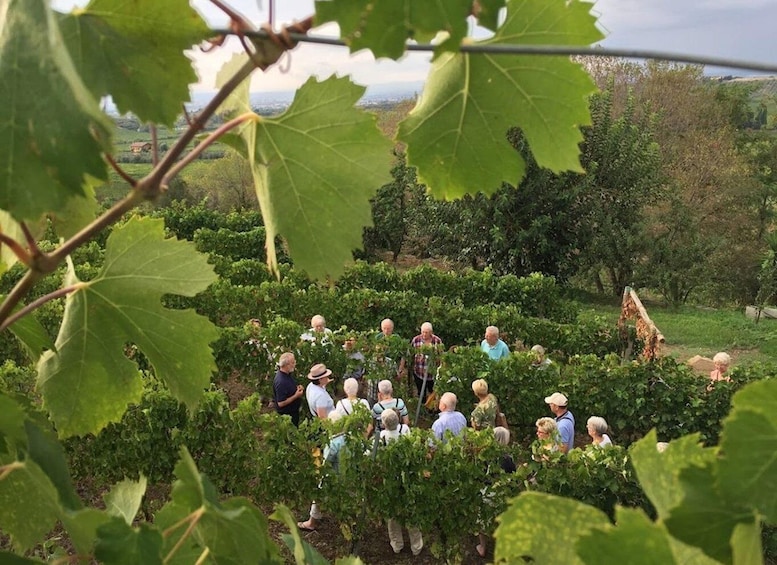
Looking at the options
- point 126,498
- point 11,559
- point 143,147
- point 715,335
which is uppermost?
point 143,147

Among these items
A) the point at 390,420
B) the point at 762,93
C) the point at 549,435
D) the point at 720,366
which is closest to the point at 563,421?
the point at 549,435

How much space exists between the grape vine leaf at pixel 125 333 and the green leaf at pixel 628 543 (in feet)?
2.40

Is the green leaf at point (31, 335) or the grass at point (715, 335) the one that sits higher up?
the green leaf at point (31, 335)

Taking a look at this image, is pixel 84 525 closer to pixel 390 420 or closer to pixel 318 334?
pixel 390 420

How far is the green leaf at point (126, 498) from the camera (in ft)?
3.48

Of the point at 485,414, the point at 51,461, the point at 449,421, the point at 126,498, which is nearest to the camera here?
the point at 51,461

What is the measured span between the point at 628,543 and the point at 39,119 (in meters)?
0.64

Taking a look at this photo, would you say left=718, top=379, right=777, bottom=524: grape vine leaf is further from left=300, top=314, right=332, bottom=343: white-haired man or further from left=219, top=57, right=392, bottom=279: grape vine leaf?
left=300, top=314, right=332, bottom=343: white-haired man

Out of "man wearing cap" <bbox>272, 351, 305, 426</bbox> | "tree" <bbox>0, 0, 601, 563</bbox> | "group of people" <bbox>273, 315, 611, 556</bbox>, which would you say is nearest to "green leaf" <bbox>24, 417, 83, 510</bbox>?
"tree" <bbox>0, 0, 601, 563</bbox>

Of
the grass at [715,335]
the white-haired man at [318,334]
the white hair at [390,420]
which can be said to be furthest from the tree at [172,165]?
the grass at [715,335]

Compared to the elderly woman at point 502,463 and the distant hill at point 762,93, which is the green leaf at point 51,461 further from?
the distant hill at point 762,93

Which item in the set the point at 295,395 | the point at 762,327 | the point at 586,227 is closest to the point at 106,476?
the point at 295,395

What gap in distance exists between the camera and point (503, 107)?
84 centimetres

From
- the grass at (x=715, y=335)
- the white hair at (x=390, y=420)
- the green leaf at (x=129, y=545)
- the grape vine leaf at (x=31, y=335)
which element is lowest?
the grass at (x=715, y=335)
